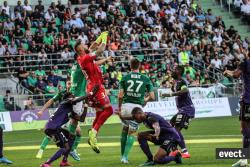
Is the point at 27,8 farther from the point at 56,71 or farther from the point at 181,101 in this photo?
the point at 181,101

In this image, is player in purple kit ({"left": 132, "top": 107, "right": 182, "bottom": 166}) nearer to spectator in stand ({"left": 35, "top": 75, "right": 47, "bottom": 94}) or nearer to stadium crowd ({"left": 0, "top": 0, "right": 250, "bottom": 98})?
stadium crowd ({"left": 0, "top": 0, "right": 250, "bottom": 98})

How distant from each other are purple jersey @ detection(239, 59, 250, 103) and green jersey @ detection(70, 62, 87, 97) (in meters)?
4.17

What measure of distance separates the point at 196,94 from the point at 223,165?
23026mm

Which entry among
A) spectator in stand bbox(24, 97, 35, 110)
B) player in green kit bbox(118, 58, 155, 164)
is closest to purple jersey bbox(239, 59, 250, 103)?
player in green kit bbox(118, 58, 155, 164)

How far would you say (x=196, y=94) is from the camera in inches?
1634

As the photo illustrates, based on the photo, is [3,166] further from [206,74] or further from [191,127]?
[206,74]

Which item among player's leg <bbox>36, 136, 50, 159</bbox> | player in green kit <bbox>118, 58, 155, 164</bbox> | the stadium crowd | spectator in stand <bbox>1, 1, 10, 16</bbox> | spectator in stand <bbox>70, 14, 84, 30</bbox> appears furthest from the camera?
spectator in stand <bbox>70, 14, 84, 30</bbox>

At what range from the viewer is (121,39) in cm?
4444

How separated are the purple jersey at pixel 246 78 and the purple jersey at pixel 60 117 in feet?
13.5

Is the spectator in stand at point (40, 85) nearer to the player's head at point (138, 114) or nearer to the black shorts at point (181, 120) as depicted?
the black shorts at point (181, 120)

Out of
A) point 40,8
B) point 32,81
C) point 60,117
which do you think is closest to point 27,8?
point 40,8

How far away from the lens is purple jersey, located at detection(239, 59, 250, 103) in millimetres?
17984

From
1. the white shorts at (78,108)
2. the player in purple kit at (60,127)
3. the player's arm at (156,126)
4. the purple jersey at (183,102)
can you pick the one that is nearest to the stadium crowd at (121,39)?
the purple jersey at (183,102)

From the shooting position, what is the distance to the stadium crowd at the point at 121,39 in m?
41.0
